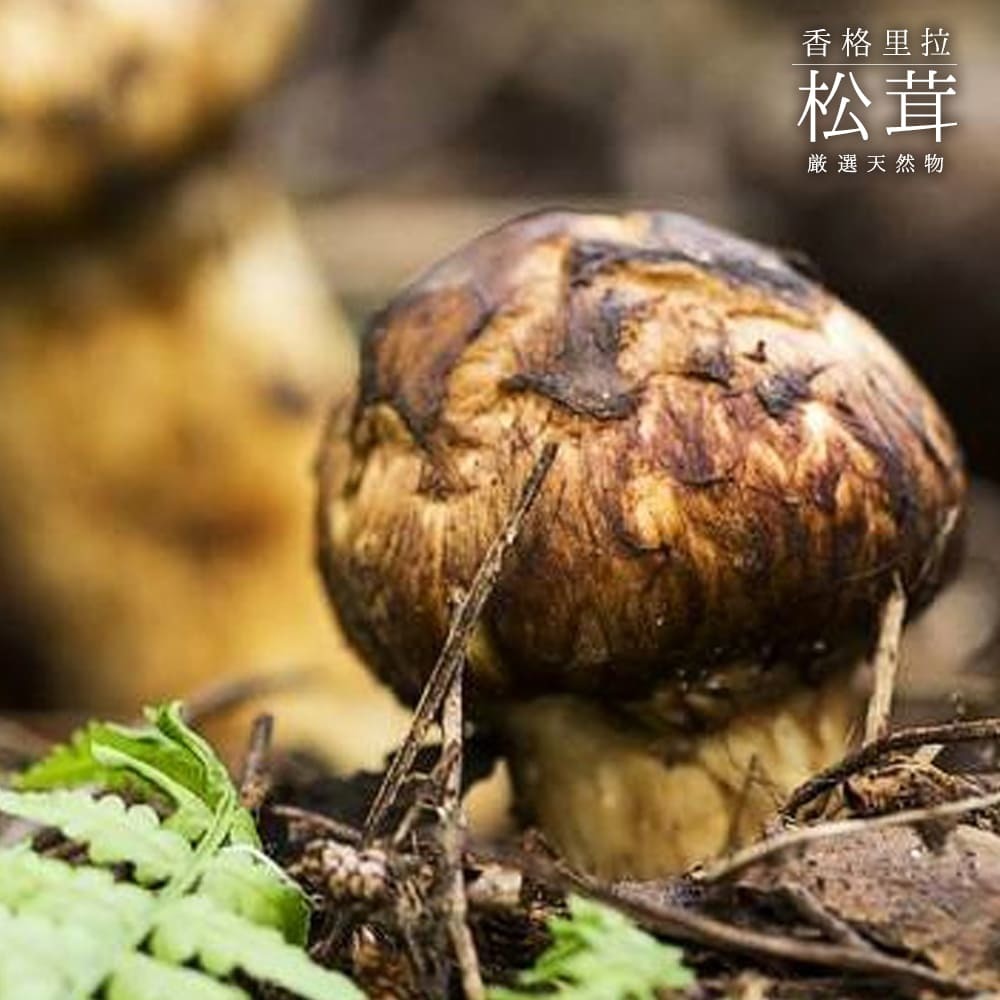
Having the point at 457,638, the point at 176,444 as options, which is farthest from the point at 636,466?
the point at 176,444

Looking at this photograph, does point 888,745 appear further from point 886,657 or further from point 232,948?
point 232,948

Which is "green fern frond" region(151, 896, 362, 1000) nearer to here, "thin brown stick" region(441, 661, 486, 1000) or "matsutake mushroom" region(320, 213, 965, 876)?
"thin brown stick" region(441, 661, 486, 1000)

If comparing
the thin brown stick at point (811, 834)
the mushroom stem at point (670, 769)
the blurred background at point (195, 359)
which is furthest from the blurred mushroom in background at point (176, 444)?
the thin brown stick at point (811, 834)

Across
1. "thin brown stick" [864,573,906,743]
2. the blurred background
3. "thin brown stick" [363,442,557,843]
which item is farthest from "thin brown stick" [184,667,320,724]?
"thin brown stick" [864,573,906,743]

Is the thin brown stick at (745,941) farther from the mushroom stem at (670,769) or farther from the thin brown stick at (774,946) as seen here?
the mushroom stem at (670,769)

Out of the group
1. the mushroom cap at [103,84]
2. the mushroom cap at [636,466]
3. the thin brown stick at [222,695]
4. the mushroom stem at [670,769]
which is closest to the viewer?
the mushroom cap at [636,466]

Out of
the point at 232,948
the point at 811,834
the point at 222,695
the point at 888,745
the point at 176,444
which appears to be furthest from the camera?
the point at 176,444
